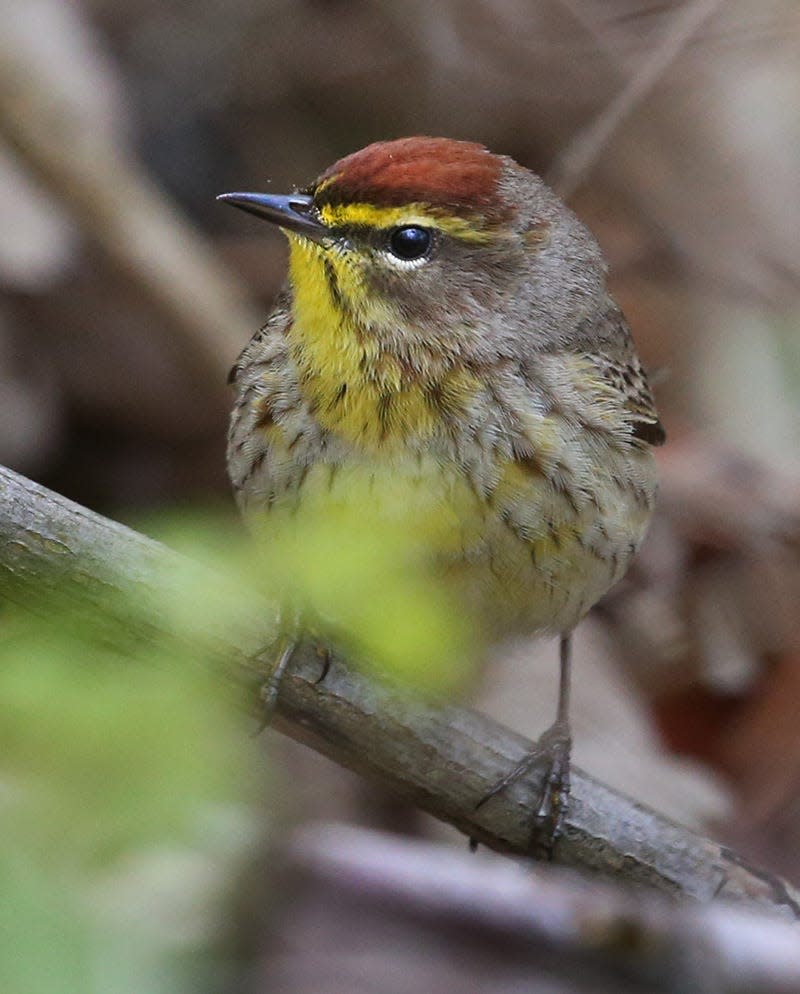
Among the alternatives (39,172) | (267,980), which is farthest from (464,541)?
(39,172)

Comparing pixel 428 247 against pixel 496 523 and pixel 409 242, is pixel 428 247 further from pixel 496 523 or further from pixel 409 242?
pixel 496 523

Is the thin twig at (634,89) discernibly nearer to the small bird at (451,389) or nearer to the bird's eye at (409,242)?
the small bird at (451,389)

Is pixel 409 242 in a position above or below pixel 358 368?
above

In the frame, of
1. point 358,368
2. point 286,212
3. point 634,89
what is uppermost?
point 634,89

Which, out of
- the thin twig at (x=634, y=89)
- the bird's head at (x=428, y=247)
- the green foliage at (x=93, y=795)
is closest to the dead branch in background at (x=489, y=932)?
the green foliage at (x=93, y=795)

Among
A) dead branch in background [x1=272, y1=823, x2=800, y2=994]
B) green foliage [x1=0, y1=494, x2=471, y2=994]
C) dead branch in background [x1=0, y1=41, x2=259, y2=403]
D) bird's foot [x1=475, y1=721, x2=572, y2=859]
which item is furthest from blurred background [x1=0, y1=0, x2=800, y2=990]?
green foliage [x1=0, y1=494, x2=471, y2=994]

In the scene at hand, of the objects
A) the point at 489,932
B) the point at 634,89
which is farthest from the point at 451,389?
the point at 634,89
